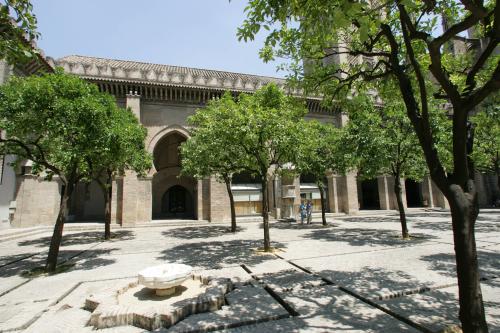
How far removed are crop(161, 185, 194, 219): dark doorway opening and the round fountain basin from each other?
2127cm

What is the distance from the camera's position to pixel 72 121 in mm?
7895

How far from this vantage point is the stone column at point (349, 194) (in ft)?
82.6

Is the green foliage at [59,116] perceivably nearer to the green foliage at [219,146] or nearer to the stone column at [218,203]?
the green foliage at [219,146]

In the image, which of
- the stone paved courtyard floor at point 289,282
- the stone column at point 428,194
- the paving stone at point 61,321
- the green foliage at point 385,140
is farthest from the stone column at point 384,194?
the paving stone at point 61,321

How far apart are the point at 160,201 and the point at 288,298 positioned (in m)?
23.1

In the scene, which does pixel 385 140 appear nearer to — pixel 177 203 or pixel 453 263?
Result: pixel 453 263

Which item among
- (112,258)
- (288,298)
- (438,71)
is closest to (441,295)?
(288,298)

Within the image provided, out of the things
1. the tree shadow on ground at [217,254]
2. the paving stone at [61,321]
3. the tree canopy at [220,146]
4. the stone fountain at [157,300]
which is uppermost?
the tree canopy at [220,146]

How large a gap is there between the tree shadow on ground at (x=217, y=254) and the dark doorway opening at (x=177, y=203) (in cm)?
1512

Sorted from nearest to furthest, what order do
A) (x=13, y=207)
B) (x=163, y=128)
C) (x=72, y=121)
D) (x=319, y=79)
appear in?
(x=319, y=79) < (x=72, y=121) < (x=13, y=207) < (x=163, y=128)

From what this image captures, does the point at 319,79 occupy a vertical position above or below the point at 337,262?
above

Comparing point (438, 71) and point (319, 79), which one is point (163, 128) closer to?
point (319, 79)

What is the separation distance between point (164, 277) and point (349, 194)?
22808 mm

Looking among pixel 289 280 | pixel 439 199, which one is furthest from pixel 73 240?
pixel 439 199
